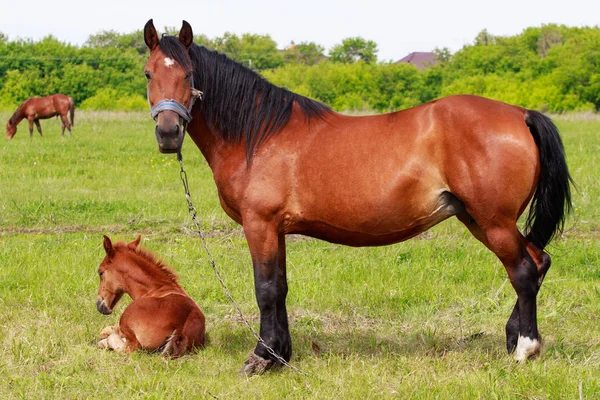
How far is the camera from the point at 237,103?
495 centimetres

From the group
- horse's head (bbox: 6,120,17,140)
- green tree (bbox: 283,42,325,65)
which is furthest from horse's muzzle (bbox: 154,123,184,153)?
green tree (bbox: 283,42,325,65)

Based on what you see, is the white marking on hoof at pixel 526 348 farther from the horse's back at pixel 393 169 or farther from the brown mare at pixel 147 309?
the brown mare at pixel 147 309

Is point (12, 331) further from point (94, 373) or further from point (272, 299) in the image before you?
point (272, 299)

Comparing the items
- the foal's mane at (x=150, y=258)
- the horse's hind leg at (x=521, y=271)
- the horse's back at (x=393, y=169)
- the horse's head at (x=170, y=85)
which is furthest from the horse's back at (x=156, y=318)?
the horse's hind leg at (x=521, y=271)

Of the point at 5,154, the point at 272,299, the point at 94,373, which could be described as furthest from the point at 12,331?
the point at 5,154

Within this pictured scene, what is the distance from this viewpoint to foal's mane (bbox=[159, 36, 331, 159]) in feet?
16.0

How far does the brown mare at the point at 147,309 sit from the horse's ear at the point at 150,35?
5.48ft

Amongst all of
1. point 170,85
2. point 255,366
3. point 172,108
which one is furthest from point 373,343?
point 170,85

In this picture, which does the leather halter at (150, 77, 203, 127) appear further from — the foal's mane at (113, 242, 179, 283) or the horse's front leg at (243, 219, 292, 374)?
the foal's mane at (113, 242, 179, 283)

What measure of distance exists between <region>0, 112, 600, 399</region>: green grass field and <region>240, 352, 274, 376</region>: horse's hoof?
0.08 meters

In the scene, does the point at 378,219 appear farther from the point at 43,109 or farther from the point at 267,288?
the point at 43,109

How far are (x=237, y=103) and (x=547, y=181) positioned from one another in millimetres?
2136

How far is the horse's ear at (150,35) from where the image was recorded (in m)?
4.62

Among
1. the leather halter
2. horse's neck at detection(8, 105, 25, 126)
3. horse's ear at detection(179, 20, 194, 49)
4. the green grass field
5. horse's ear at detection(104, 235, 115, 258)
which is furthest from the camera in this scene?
horse's neck at detection(8, 105, 25, 126)
